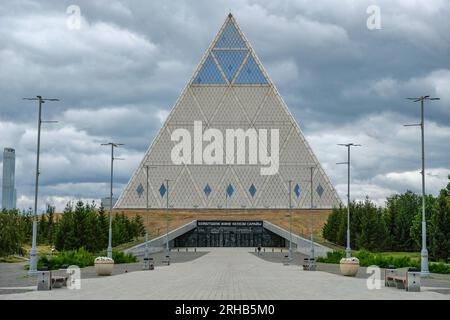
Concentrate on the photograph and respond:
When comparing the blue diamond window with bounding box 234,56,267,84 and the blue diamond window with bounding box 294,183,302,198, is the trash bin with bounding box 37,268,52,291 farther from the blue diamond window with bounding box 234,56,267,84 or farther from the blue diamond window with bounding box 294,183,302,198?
the blue diamond window with bounding box 234,56,267,84

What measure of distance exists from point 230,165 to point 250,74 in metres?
17.6

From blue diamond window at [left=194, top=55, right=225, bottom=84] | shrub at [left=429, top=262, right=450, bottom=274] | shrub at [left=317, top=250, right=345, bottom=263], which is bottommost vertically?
shrub at [left=317, top=250, right=345, bottom=263]

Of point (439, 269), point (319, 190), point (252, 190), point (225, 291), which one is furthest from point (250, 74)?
point (225, 291)

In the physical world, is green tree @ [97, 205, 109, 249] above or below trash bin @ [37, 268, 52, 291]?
above

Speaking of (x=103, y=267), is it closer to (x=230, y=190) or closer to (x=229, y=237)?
(x=229, y=237)

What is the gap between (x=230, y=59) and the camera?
12181 cm

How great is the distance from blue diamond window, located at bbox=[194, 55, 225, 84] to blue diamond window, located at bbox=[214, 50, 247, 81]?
1342 mm

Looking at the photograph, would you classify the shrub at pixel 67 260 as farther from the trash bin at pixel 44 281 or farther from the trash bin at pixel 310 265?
the trash bin at pixel 44 281

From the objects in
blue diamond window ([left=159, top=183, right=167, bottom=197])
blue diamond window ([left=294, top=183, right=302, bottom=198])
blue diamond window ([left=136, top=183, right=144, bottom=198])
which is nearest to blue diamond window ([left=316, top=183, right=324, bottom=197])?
blue diamond window ([left=294, top=183, right=302, bottom=198])

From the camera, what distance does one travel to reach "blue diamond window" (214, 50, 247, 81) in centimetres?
12106

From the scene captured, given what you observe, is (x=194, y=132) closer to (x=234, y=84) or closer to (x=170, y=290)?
(x=234, y=84)

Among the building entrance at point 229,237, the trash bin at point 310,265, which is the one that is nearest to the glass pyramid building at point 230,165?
the building entrance at point 229,237

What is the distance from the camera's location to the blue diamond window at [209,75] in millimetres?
120438
